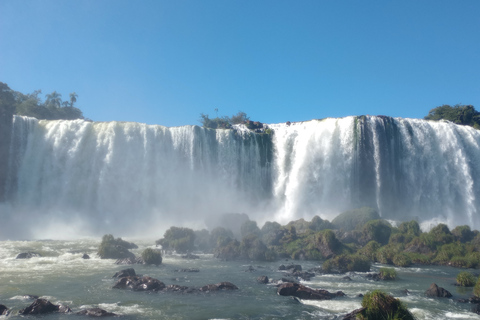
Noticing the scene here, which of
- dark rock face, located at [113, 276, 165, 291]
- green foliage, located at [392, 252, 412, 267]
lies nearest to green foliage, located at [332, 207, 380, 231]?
green foliage, located at [392, 252, 412, 267]

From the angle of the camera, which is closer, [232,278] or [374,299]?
[374,299]

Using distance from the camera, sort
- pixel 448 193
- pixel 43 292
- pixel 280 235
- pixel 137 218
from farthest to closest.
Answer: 1. pixel 448 193
2. pixel 137 218
3. pixel 280 235
4. pixel 43 292

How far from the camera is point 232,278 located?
15.1m

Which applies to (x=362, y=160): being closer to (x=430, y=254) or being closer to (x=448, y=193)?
(x=448, y=193)

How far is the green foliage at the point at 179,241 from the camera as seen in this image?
21906mm

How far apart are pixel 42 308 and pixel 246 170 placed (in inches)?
1054

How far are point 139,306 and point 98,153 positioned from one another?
23.0 m

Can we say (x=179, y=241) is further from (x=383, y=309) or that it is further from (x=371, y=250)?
(x=383, y=309)

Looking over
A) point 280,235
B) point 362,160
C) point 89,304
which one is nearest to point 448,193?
point 362,160

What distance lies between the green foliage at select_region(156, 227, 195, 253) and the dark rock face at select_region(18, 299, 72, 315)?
1160 cm

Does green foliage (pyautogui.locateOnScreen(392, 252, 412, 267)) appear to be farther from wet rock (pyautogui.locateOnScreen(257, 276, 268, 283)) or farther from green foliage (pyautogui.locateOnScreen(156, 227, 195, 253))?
green foliage (pyautogui.locateOnScreen(156, 227, 195, 253))

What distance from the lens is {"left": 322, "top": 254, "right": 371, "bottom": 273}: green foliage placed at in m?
16.6

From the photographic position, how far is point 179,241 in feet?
72.2

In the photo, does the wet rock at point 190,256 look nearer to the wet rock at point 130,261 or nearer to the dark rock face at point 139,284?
the wet rock at point 130,261
